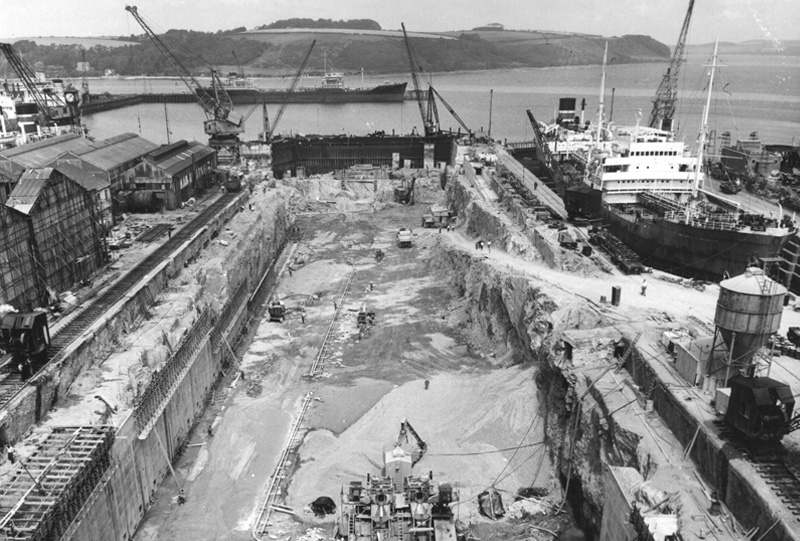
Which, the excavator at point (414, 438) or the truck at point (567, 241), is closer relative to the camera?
the excavator at point (414, 438)

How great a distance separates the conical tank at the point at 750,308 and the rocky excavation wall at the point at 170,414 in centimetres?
2262

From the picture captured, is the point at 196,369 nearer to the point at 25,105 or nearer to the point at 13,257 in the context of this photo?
the point at 13,257

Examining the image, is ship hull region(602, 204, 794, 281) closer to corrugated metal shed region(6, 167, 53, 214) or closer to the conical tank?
the conical tank

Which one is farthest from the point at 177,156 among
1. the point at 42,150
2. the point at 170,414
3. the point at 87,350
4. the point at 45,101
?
the point at 45,101

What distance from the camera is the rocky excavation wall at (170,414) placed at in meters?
23.9

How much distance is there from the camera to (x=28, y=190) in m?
34.4

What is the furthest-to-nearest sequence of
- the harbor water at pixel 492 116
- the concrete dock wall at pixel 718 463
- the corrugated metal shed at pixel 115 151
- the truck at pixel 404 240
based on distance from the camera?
the harbor water at pixel 492 116 < the truck at pixel 404 240 < the corrugated metal shed at pixel 115 151 < the concrete dock wall at pixel 718 463

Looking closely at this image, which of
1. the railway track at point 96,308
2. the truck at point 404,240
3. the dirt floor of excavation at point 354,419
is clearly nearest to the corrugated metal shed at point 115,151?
the railway track at point 96,308

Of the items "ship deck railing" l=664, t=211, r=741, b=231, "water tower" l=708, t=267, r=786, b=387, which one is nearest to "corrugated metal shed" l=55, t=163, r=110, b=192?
"ship deck railing" l=664, t=211, r=741, b=231

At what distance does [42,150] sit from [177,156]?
12.0 m

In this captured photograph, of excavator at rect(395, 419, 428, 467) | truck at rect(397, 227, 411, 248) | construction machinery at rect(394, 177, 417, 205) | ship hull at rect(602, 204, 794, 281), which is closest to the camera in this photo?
excavator at rect(395, 419, 428, 467)

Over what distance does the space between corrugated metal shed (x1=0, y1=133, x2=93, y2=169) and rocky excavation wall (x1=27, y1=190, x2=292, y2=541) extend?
1565 cm

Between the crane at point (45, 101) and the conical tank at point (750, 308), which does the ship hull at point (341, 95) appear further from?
the conical tank at point (750, 308)

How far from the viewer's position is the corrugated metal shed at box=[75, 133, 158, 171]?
192 feet
